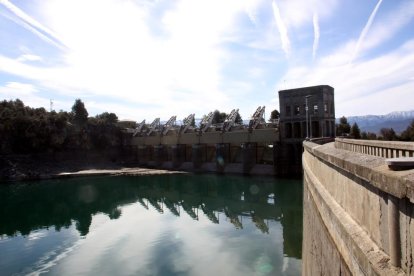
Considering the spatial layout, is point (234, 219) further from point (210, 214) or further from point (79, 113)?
point (79, 113)

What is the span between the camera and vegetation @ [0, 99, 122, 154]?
63.9 metres

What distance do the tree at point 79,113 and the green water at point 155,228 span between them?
26.4 meters

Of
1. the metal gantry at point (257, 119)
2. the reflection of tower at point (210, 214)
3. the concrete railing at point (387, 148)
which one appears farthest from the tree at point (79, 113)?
the concrete railing at point (387, 148)

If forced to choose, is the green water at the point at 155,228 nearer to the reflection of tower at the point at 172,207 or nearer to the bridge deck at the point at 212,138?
the reflection of tower at the point at 172,207

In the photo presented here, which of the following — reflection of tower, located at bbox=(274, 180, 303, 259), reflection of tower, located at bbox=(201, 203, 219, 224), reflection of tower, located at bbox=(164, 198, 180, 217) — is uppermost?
reflection of tower, located at bbox=(274, 180, 303, 259)

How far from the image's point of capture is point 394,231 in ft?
13.0

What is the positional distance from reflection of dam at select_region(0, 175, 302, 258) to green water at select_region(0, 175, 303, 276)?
10cm

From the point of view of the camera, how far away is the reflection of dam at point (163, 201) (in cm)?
2946

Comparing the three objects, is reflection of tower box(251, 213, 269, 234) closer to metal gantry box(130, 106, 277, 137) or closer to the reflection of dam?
the reflection of dam

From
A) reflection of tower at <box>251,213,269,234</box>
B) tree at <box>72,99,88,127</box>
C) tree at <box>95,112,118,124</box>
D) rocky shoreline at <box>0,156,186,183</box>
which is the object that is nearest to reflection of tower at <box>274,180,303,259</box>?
reflection of tower at <box>251,213,269,234</box>

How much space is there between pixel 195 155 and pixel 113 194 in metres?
20.1

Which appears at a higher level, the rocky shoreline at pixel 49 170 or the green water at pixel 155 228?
the rocky shoreline at pixel 49 170

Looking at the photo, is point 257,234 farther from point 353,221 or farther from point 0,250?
point 353,221

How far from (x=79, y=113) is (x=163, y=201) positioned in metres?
43.9
